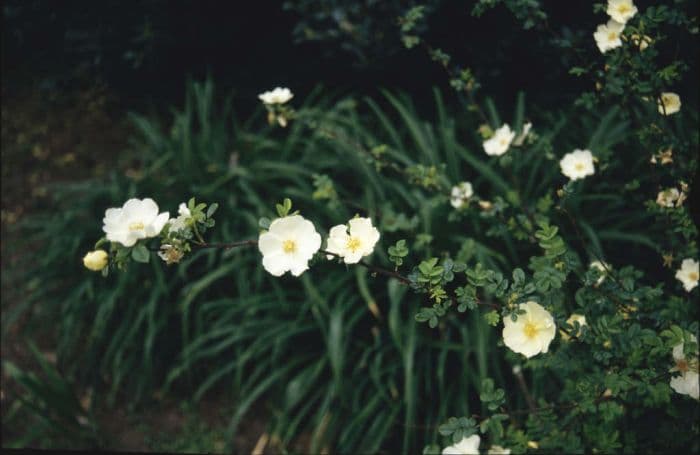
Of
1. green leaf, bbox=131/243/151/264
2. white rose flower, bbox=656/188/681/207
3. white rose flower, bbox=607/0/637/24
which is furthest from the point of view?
white rose flower, bbox=656/188/681/207

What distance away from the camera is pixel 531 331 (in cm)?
122

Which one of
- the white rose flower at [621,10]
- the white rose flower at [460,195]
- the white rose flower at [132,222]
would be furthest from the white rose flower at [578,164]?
the white rose flower at [132,222]

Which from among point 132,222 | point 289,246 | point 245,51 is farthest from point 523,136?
point 245,51

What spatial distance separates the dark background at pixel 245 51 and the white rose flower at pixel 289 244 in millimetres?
1594

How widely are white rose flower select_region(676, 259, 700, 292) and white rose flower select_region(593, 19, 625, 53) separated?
1.76ft

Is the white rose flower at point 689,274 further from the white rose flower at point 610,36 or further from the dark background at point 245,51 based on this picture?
the dark background at point 245,51

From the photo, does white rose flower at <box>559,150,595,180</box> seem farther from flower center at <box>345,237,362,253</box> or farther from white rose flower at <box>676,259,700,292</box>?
flower center at <box>345,237,362,253</box>

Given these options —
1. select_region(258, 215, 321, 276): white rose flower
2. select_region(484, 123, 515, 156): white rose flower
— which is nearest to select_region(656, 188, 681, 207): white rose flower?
select_region(484, 123, 515, 156): white rose flower

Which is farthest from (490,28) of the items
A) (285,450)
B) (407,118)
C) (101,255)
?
(101,255)

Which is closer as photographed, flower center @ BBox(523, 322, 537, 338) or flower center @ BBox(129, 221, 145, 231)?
flower center @ BBox(129, 221, 145, 231)

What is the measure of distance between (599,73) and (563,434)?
85cm

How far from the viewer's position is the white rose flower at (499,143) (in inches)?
71.0

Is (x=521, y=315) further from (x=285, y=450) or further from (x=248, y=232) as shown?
(x=248, y=232)

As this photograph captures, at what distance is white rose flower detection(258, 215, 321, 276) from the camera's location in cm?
112
